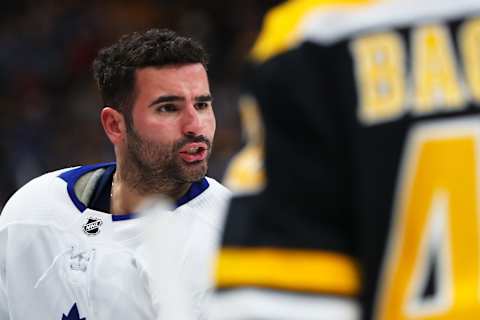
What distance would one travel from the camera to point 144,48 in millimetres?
3184

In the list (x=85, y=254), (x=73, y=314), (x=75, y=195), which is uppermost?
(x=75, y=195)

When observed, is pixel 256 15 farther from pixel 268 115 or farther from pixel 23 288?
pixel 268 115

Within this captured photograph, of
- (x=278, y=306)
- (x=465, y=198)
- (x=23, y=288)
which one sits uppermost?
(x=465, y=198)

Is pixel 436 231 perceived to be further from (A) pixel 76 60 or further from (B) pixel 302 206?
(A) pixel 76 60

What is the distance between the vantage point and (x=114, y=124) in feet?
10.9

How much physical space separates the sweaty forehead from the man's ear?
→ 0.47 feet

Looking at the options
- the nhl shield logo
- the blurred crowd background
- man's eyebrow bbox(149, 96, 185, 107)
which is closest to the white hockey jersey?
the nhl shield logo

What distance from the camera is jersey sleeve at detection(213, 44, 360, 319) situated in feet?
4.19

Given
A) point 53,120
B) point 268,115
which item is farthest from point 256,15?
point 268,115

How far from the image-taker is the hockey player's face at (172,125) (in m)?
3.08

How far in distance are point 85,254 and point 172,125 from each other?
0.45 metres

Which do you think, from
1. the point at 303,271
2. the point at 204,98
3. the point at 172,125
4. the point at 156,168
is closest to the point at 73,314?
the point at 156,168

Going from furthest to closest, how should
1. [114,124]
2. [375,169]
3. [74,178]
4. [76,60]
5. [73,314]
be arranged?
[76,60] < [114,124] < [74,178] < [73,314] < [375,169]

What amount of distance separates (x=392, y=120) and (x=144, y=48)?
1.99m
